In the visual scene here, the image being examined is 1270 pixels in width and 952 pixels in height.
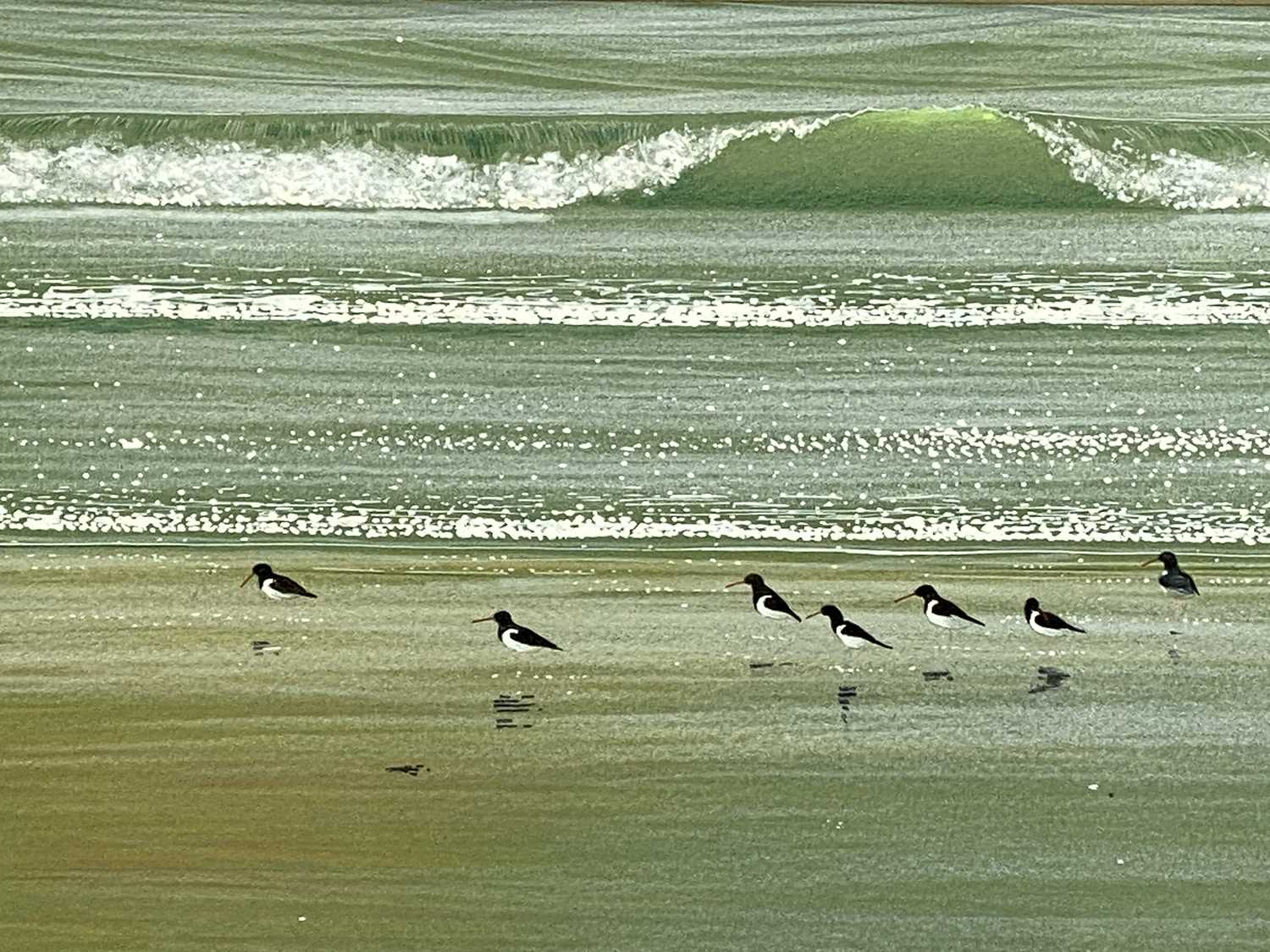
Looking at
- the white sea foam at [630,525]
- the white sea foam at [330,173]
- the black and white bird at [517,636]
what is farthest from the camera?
the white sea foam at [330,173]

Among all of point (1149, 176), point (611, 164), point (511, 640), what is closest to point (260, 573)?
point (511, 640)

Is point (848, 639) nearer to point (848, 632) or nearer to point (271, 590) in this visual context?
point (848, 632)

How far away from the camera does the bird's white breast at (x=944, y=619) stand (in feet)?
12.3

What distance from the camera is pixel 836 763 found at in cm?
359

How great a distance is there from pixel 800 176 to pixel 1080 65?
95cm

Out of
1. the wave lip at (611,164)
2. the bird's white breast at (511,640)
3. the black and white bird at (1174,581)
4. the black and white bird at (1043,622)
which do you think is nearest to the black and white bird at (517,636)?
the bird's white breast at (511,640)

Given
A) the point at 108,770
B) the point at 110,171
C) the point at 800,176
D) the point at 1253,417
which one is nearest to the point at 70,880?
the point at 108,770

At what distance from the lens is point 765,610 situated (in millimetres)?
3750

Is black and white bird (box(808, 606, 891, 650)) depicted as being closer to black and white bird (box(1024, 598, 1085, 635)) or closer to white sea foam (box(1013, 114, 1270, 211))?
black and white bird (box(1024, 598, 1085, 635))

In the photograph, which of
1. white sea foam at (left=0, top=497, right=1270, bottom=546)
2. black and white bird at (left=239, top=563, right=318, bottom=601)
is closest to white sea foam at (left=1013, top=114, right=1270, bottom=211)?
white sea foam at (left=0, top=497, right=1270, bottom=546)

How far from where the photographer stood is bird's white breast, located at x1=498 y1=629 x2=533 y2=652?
145 inches

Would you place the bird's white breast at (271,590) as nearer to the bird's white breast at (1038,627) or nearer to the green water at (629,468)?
the green water at (629,468)

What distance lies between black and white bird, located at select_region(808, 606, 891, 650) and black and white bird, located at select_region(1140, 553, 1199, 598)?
70 cm

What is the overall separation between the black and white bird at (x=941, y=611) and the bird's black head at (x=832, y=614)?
8.2 inches
